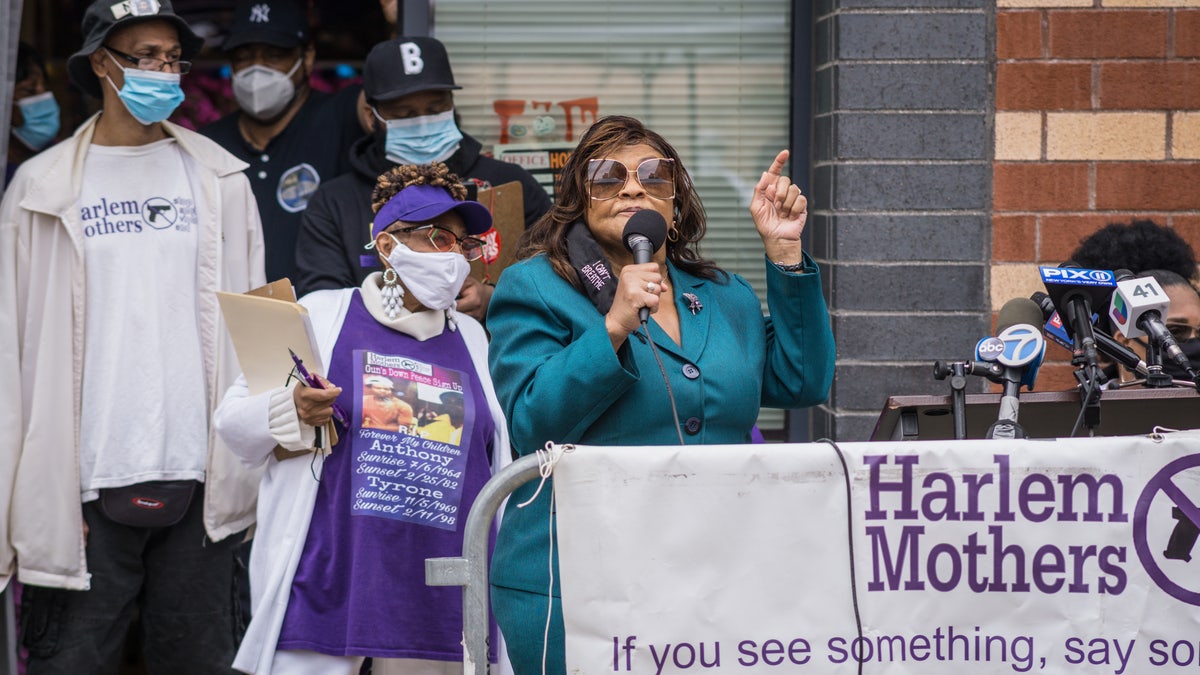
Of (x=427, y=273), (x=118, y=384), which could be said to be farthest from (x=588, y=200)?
(x=118, y=384)

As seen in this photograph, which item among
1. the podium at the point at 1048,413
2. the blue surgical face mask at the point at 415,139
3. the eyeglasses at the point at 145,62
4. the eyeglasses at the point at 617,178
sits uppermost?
the eyeglasses at the point at 145,62

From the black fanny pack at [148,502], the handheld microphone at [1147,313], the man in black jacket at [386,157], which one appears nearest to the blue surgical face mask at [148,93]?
the man in black jacket at [386,157]

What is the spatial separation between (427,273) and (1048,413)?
5.66 ft

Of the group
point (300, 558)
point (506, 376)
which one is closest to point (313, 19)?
point (300, 558)

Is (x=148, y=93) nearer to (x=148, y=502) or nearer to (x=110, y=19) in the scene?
(x=110, y=19)

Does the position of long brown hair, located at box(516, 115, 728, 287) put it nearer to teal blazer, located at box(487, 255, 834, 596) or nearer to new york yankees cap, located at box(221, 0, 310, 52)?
teal blazer, located at box(487, 255, 834, 596)

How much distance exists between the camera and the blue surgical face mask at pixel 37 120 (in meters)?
5.60

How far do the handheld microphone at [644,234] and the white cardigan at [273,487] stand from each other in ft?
3.69

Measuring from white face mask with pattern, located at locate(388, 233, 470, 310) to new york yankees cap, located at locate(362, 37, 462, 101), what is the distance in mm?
889

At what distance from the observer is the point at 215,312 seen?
4523 mm

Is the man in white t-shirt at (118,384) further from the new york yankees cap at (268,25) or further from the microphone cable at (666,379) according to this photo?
the microphone cable at (666,379)

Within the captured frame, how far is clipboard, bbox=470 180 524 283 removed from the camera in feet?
15.1

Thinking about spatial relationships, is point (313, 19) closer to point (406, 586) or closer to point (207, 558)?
point (207, 558)

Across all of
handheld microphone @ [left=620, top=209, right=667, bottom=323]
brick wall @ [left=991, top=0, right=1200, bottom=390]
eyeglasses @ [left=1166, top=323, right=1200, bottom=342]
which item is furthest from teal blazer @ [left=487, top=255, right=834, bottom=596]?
brick wall @ [left=991, top=0, right=1200, bottom=390]
